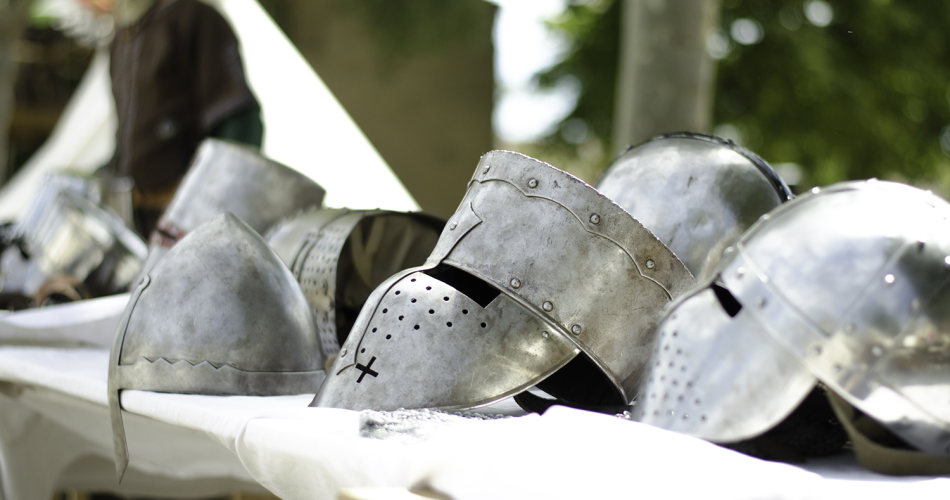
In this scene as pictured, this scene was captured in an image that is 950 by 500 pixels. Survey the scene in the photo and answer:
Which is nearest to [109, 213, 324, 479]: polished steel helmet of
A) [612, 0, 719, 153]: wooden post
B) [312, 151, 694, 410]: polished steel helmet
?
[312, 151, 694, 410]: polished steel helmet

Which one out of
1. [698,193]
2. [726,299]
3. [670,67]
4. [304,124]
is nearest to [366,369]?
[726,299]

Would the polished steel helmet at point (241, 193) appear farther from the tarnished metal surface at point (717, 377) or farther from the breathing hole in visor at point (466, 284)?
the tarnished metal surface at point (717, 377)

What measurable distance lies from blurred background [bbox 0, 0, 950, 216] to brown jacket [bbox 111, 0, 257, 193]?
146 centimetres

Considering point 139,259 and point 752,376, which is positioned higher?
point 752,376

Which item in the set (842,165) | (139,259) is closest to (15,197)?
(139,259)

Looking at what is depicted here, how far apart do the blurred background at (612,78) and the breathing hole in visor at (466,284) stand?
7.24 feet

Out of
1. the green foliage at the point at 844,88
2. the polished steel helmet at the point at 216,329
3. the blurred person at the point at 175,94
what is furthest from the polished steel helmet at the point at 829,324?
the green foliage at the point at 844,88

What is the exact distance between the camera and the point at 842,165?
8.14 meters

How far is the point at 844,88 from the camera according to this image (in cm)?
779

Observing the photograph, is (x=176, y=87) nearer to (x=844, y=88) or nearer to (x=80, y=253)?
(x=80, y=253)

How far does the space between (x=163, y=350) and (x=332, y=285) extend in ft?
1.11

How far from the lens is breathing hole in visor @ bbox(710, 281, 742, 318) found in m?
0.83

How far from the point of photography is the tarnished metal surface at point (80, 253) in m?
2.13

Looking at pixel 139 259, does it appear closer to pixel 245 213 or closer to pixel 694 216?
pixel 245 213
